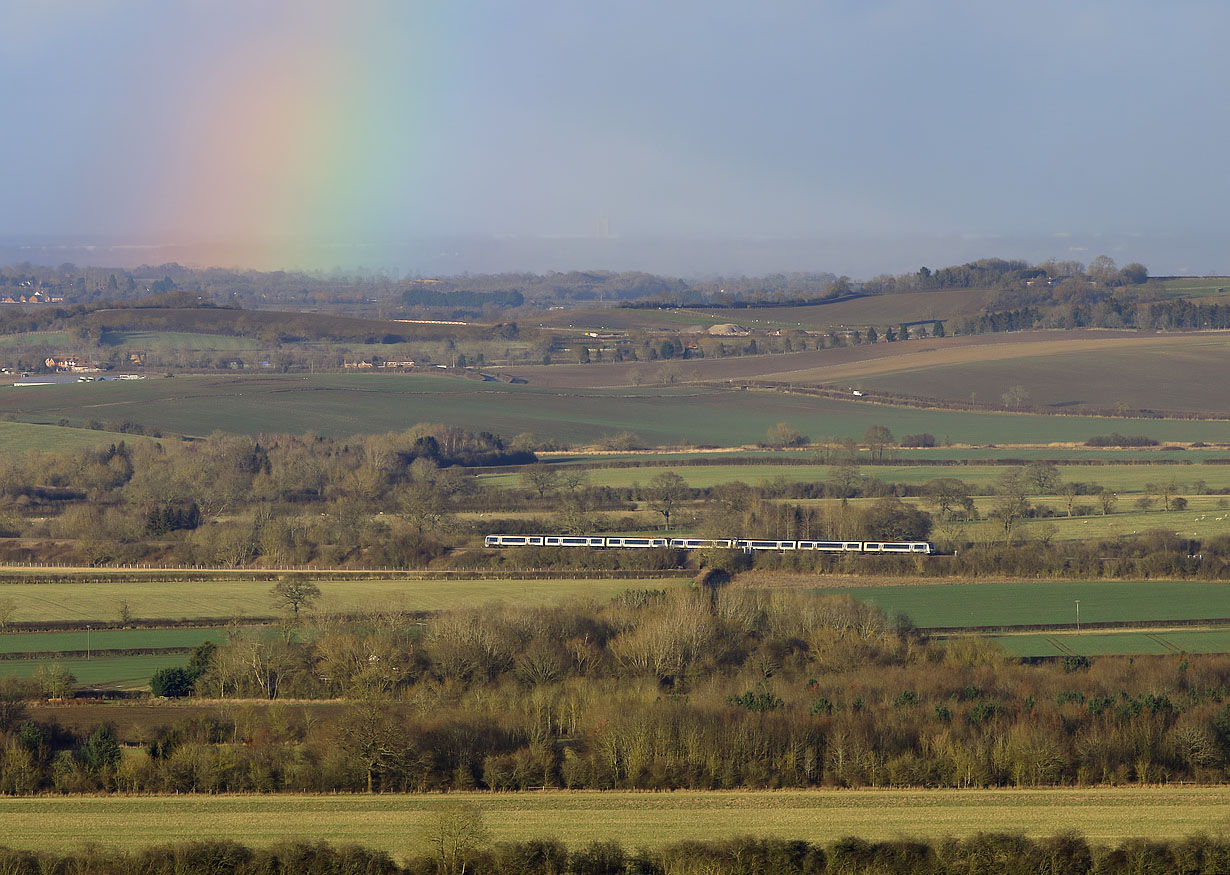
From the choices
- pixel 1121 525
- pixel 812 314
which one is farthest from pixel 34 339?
pixel 1121 525

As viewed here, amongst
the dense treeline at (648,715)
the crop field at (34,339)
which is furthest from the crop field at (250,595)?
the crop field at (34,339)

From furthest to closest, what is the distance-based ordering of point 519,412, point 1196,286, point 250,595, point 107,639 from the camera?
1. point 1196,286
2. point 519,412
3. point 250,595
4. point 107,639

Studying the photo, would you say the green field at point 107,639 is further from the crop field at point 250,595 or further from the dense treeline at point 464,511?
the dense treeline at point 464,511

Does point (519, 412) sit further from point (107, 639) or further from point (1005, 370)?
point (107, 639)

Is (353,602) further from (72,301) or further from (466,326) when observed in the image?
(72,301)

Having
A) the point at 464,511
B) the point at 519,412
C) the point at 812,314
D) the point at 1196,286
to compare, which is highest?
the point at 1196,286
